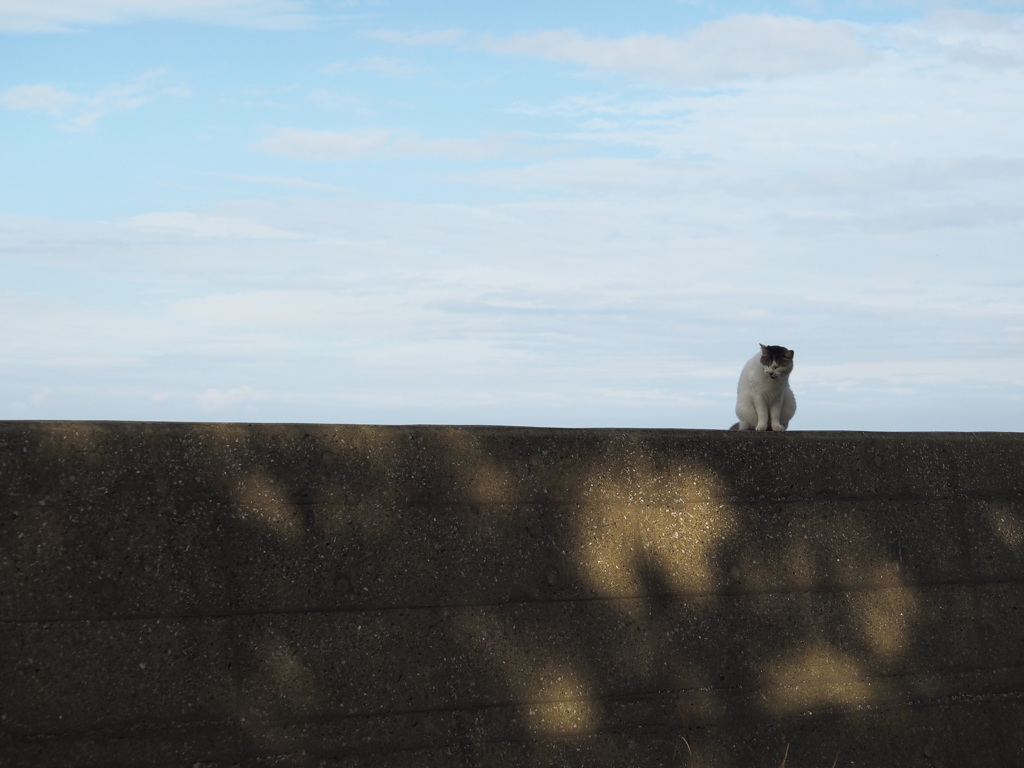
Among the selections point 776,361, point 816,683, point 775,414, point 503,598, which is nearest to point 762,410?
point 775,414

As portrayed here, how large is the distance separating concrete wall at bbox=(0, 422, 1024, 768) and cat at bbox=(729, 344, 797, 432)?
1568 mm

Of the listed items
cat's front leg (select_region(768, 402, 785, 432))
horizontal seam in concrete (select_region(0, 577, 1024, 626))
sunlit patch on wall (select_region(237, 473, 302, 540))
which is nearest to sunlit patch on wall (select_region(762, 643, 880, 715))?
horizontal seam in concrete (select_region(0, 577, 1024, 626))

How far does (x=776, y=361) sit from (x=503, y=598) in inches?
120

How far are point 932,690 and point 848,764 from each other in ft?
1.76

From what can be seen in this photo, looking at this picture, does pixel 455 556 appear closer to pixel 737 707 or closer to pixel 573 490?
pixel 573 490

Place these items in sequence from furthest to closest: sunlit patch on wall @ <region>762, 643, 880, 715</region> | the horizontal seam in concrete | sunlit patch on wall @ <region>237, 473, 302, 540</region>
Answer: sunlit patch on wall @ <region>762, 643, 880, 715</region> < sunlit patch on wall @ <region>237, 473, 302, 540</region> < the horizontal seam in concrete

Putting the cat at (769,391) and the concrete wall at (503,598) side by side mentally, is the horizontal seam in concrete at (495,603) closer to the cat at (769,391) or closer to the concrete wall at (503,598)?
the concrete wall at (503,598)

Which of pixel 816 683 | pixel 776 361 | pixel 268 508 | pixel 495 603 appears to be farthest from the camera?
pixel 776 361

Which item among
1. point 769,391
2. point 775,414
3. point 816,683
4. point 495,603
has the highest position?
point 769,391

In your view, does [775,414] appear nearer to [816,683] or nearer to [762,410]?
[762,410]

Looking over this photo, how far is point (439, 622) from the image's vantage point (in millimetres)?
3953

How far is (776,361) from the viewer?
252 inches

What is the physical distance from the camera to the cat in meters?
6.42

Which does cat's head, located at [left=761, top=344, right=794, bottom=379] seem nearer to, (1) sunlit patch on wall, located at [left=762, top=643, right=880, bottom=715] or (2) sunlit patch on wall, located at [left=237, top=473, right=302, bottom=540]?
(1) sunlit patch on wall, located at [left=762, top=643, right=880, bottom=715]
